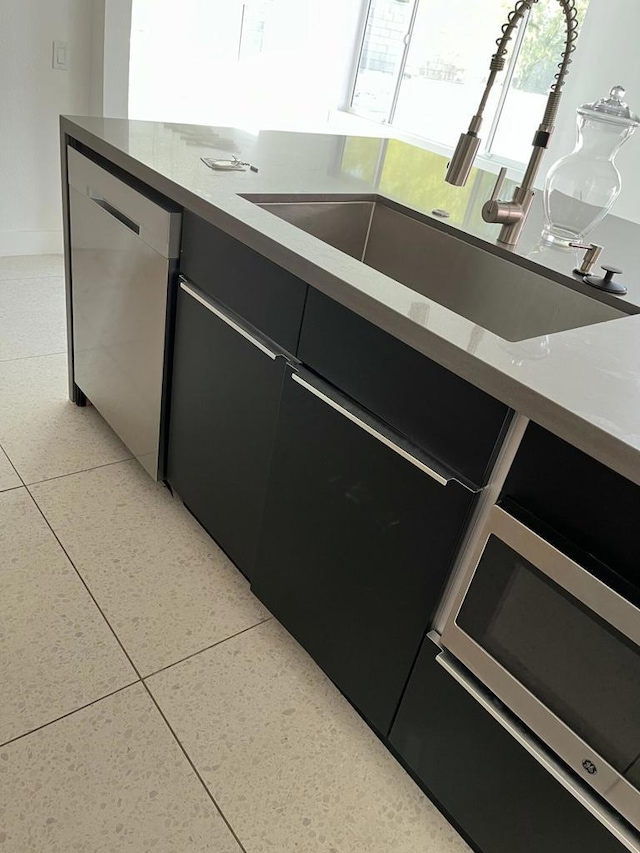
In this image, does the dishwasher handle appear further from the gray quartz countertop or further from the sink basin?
the sink basin

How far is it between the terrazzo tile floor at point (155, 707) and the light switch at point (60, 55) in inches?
84.7

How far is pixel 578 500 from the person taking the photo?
2.89ft

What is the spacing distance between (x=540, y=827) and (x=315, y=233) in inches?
52.5

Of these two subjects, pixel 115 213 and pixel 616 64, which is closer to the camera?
pixel 115 213

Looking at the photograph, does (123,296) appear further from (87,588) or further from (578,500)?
(578,500)

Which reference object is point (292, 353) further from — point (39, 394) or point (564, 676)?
point (39, 394)

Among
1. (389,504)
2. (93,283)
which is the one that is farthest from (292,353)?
(93,283)

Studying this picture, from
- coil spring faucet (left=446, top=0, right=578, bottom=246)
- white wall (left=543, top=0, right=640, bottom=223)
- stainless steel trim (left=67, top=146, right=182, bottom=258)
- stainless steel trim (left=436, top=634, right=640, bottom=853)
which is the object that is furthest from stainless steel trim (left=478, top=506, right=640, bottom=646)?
white wall (left=543, top=0, right=640, bottom=223)

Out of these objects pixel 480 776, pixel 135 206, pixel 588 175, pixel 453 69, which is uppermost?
pixel 453 69

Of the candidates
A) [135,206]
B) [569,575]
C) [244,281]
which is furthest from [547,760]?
[135,206]

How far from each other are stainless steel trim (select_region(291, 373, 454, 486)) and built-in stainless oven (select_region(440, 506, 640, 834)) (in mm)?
118

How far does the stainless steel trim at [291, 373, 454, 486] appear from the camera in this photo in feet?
3.45

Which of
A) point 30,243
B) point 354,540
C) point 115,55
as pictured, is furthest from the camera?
point 30,243

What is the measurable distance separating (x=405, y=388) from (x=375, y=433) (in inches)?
4.1
